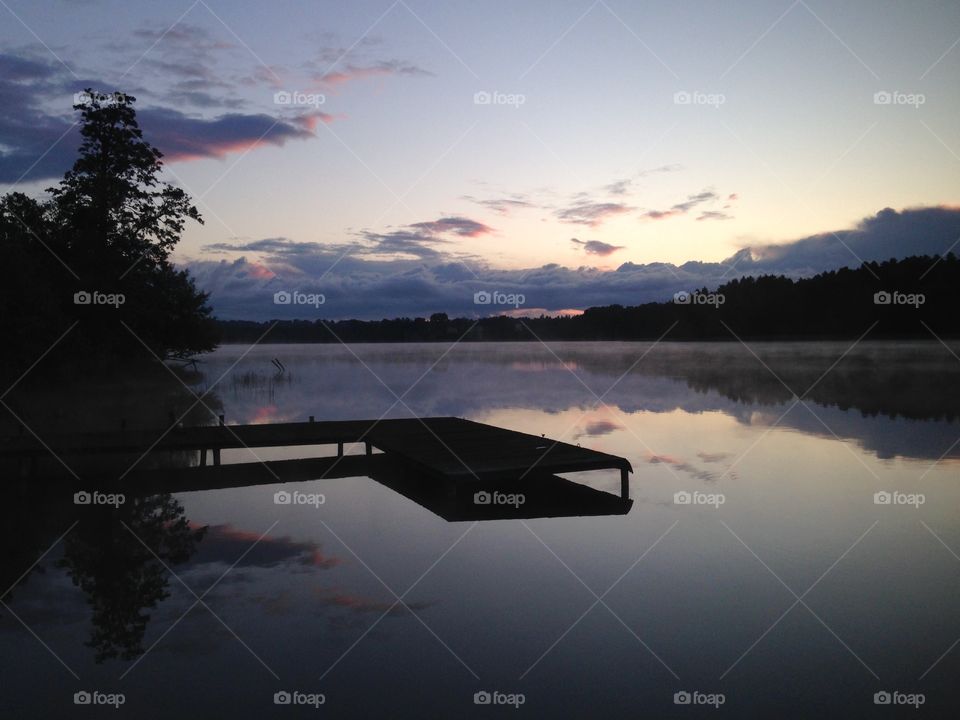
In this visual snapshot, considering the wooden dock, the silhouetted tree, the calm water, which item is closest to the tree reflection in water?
the calm water

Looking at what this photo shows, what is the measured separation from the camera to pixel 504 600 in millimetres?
8430

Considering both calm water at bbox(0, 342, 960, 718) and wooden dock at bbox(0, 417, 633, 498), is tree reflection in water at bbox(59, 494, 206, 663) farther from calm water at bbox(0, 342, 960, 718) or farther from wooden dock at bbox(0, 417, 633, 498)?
wooden dock at bbox(0, 417, 633, 498)

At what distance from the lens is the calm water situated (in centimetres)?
632

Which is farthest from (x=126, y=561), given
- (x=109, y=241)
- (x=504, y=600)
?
(x=109, y=241)

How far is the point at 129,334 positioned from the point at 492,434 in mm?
22092

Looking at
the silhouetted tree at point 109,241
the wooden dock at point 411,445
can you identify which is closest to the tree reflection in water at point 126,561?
the wooden dock at point 411,445

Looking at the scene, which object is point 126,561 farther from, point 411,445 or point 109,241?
point 109,241

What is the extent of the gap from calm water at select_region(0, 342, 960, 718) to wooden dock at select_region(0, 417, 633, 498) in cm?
101

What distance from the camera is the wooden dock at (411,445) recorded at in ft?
43.4

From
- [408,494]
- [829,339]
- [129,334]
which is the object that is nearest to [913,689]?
[408,494]

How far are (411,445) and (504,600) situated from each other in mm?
7946

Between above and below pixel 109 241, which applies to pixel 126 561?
below

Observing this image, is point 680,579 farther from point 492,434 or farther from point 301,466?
point 301,466

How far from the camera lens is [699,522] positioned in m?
11.8
